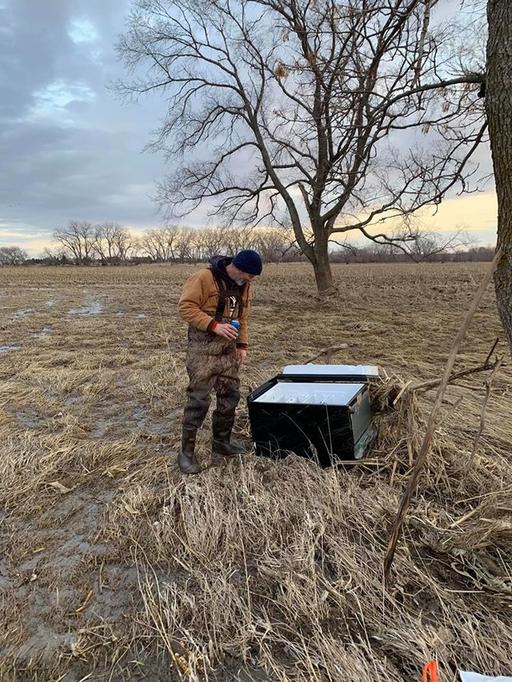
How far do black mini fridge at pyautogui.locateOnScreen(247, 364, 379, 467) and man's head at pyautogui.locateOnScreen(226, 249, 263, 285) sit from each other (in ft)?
3.24

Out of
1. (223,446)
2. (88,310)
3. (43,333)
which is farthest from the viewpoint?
(88,310)

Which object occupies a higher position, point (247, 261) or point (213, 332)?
point (247, 261)

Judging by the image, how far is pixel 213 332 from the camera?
11.5 feet

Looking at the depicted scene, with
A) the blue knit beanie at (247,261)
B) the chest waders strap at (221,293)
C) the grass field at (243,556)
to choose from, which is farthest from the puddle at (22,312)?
the blue knit beanie at (247,261)

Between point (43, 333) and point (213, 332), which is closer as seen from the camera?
point (213, 332)

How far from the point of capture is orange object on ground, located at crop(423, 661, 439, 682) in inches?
70.7

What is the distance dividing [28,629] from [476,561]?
2.31m

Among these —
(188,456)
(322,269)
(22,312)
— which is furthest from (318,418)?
(322,269)

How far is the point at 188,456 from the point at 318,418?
1.12m

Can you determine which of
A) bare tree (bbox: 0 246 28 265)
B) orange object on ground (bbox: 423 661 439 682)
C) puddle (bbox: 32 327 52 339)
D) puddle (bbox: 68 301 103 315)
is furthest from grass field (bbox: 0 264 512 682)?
bare tree (bbox: 0 246 28 265)

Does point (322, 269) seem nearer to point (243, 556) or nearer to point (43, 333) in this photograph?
point (43, 333)

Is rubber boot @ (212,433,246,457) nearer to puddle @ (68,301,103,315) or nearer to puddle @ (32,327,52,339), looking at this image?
puddle @ (32,327,52,339)

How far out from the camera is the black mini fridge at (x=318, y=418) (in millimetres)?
3357

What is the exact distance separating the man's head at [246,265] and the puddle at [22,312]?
10.8m
